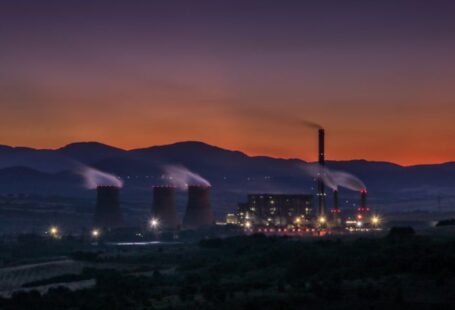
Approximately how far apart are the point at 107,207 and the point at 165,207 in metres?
8.57

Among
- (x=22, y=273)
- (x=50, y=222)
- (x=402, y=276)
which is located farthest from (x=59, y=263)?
(x=50, y=222)

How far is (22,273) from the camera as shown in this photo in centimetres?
8219

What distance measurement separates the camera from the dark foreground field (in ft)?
122

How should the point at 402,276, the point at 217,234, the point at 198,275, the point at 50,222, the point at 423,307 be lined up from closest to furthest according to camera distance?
the point at 423,307 < the point at 402,276 < the point at 198,275 < the point at 217,234 < the point at 50,222

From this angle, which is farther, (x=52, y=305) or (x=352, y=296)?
(x=52, y=305)

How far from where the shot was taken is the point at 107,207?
126 metres

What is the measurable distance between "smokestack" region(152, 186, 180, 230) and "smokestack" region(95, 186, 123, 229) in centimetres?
559

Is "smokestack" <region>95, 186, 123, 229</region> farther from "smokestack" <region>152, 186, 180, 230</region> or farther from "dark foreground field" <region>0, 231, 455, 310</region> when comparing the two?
"dark foreground field" <region>0, 231, 455, 310</region>

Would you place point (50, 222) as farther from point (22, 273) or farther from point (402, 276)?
point (402, 276)

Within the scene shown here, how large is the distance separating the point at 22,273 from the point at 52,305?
3432cm

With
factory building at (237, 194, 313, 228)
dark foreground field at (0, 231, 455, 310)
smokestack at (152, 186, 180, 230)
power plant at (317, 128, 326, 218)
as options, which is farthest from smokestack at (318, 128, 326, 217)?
dark foreground field at (0, 231, 455, 310)

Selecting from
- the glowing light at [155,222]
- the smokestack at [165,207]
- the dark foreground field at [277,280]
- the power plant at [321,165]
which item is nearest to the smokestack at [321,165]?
the power plant at [321,165]

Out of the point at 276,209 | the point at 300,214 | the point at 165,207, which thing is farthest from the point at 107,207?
the point at 300,214

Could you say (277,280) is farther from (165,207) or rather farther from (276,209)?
(276,209)
